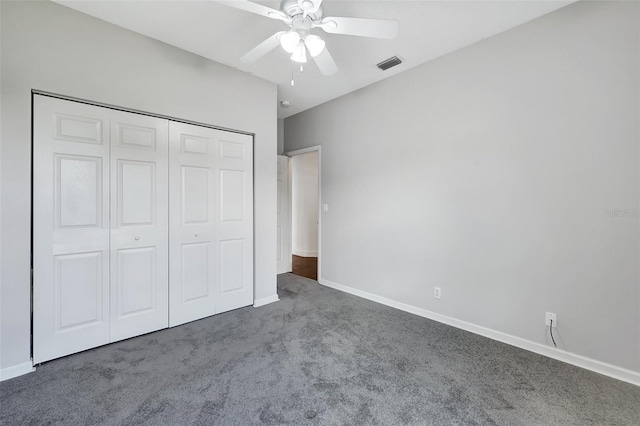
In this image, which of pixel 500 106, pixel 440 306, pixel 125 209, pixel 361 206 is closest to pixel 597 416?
pixel 440 306

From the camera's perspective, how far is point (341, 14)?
6.93ft

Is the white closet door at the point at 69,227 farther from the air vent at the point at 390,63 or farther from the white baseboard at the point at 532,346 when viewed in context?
the white baseboard at the point at 532,346

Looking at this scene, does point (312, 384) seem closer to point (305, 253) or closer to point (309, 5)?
point (309, 5)

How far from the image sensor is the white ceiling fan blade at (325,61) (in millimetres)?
1871

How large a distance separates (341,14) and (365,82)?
1.28 m

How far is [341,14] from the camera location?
2.11 meters

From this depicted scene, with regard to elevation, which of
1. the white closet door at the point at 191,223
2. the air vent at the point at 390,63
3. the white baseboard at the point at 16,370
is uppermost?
the air vent at the point at 390,63

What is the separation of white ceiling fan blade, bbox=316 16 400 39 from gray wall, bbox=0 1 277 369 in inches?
64.5

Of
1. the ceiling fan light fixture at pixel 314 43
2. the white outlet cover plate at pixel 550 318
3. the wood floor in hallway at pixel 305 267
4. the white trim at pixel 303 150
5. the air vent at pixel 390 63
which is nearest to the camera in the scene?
the ceiling fan light fixture at pixel 314 43

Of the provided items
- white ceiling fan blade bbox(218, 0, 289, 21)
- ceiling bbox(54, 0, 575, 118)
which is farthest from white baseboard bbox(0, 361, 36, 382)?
white ceiling fan blade bbox(218, 0, 289, 21)

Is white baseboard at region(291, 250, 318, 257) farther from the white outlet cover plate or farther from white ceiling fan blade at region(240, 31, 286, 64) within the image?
white ceiling fan blade at region(240, 31, 286, 64)

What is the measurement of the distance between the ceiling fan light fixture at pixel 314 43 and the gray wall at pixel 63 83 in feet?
4.92

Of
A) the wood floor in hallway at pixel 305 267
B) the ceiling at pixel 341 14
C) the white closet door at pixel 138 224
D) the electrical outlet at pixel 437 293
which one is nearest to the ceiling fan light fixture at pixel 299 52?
the ceiling at pixel 341 14

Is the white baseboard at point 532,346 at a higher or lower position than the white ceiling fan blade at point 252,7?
lower
